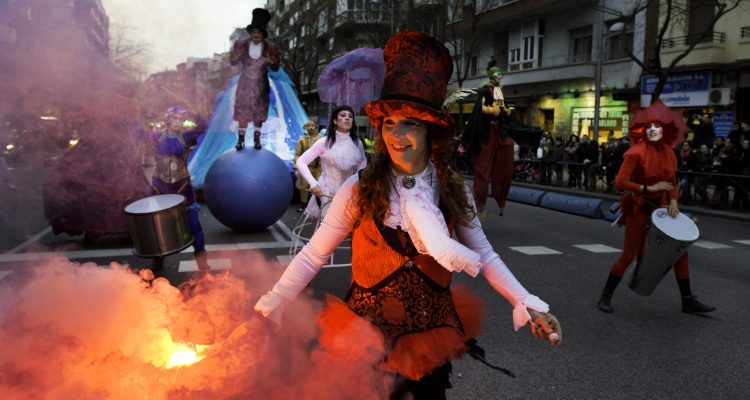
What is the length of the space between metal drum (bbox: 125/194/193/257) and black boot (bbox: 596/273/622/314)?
4065mm

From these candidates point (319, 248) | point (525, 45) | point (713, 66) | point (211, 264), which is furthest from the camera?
point (525, 45)

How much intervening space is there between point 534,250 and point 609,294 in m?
2.83

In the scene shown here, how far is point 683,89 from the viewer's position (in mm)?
21672

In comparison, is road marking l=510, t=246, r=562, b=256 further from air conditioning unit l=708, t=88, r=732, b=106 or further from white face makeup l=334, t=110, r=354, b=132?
air conditioning unit l=708, t=88, r=732, b=106

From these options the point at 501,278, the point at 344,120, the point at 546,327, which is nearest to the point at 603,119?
the point at 344,120

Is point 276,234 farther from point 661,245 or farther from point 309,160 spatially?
point 661,245

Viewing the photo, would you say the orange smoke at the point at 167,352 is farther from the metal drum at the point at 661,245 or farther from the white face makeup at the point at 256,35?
the white face makeup at the point at 256,35

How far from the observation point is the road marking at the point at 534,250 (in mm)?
7988

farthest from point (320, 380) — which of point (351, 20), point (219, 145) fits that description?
point (351, 20)

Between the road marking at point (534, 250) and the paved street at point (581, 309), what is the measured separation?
0.02 metres

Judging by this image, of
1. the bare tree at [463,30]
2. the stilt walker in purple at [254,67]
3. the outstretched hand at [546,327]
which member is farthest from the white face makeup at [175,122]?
the bare tree at [463,30]

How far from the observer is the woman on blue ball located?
605cm

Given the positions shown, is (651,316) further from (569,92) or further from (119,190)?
(569,92)

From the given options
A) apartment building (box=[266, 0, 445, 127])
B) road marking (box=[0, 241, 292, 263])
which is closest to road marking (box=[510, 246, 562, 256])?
road marking (box=[0, 241, 292, 263])
